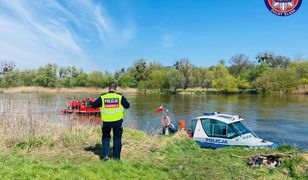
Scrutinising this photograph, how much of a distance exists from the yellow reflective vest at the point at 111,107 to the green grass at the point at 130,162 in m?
1.05

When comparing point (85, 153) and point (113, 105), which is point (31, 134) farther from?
point (113, 105)

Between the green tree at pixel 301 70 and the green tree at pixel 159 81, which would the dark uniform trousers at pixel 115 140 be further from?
the green tree at pixel 159 81

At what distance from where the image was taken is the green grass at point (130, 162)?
6426 mm

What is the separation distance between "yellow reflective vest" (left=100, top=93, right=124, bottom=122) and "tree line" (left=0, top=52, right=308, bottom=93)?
245 feet

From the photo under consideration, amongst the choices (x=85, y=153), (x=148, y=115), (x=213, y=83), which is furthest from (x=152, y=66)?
(x=85, y=153)

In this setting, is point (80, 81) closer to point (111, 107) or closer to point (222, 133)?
point (222, 133)

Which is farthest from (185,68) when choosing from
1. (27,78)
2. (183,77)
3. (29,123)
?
(29,123)

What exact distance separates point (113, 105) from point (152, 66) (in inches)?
3662

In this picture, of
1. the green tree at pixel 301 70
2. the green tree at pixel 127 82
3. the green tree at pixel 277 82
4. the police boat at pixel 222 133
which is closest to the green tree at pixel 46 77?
the green tree at pixel 127 82

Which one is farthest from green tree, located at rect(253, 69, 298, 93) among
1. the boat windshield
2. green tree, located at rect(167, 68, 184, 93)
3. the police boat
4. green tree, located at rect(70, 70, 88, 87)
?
the police boat

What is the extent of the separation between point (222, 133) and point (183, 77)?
72.3 metres

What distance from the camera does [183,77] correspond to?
87375 millimetres

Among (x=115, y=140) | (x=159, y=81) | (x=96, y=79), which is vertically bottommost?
(x=115, y=140)

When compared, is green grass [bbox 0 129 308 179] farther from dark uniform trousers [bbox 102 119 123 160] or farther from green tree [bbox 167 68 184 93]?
green tree [bbox 167 68 184 93]
